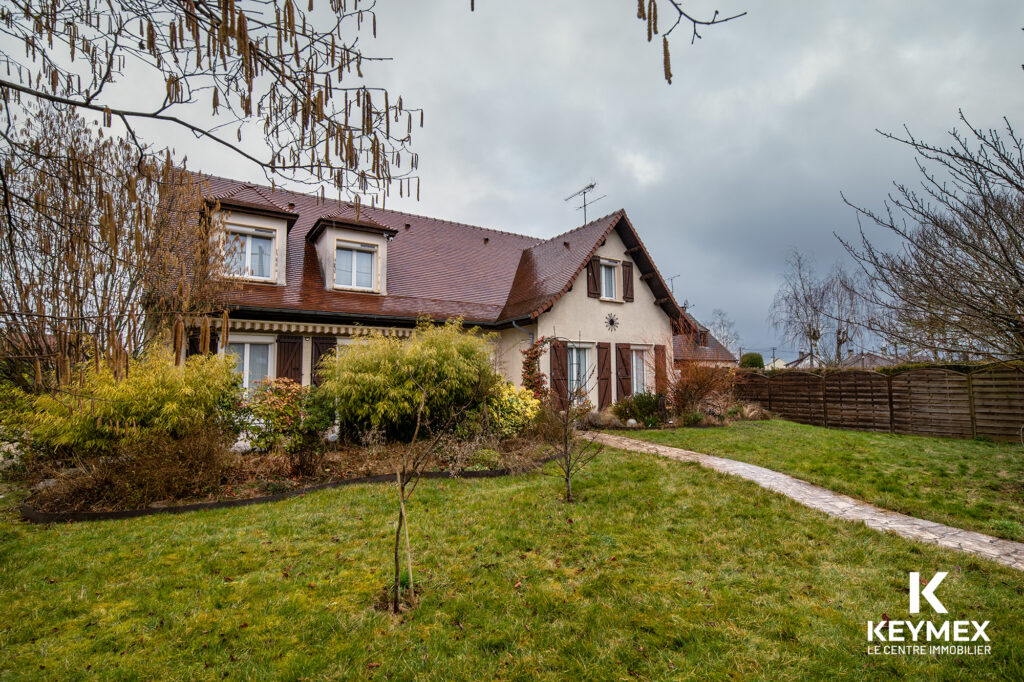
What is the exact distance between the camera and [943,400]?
12195 mm

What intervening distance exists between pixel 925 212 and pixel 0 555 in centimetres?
1097

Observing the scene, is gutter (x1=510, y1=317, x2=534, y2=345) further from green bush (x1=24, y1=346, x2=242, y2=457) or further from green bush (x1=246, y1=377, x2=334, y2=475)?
green bush (x1=24, y1=346, x2=242, y2=457)

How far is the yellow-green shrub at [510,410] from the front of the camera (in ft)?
31.9

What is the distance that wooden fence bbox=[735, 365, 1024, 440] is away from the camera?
11.1 metres

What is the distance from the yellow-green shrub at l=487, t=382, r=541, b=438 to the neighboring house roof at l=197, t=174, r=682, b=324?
3.35m

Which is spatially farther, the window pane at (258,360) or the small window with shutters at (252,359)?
the window pane at (258,360)

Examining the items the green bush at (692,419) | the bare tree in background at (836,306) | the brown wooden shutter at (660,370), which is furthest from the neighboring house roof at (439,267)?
the bare tree in background at (836,306)

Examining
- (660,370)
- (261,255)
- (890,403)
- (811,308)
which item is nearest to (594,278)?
(660,370)

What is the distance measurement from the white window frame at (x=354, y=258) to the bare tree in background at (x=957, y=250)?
1145 centimetres

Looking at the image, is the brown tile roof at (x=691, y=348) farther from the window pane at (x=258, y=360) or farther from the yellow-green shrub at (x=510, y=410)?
the window pane at (x=258, y=360)

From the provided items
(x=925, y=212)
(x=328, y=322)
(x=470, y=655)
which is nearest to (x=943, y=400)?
(x=925, y=212)

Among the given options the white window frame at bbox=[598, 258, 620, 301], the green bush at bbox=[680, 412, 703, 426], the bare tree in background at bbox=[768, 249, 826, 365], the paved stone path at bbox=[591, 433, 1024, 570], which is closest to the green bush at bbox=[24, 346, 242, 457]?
the paved stone path at bbox=[591, 433, 1024, 570]

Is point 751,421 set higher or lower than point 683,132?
lower

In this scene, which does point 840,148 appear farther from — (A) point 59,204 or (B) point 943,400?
(B) point 943,400
